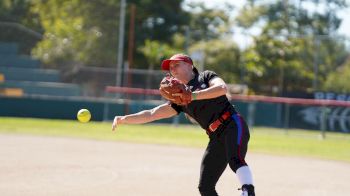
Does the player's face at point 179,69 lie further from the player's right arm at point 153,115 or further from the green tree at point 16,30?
the green tree at point 16,30

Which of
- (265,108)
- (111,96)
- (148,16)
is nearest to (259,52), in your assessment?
(265,108)

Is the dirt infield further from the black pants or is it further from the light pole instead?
the light pole

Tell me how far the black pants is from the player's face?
1.99ft

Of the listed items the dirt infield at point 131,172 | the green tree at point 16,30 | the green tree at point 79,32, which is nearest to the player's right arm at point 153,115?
the dirt infield at point 131,172

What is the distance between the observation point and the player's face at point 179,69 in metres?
5.81

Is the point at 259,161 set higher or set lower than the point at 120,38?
lower

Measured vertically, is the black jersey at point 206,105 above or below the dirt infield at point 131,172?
above

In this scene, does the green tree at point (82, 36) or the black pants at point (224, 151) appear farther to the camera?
the green tree at point (82, 36)

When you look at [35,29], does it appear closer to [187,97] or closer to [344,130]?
[344,130]

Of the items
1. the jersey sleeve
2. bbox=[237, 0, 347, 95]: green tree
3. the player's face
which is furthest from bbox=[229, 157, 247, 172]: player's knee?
bbox=[237, 0, 347, 95]: green tree

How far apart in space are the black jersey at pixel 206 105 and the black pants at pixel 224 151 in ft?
0.41

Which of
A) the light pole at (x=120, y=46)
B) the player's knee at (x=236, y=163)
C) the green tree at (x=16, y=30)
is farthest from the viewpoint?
the green tree at (x=16, y=30)

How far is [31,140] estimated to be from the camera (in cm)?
1513

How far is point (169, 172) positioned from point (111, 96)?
16046mm
